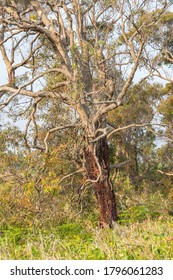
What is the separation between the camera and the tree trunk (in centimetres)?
1477

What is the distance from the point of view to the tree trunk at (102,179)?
1477cm

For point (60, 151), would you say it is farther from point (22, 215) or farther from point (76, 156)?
point (22, 215)

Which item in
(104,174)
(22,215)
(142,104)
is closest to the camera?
(22,215)

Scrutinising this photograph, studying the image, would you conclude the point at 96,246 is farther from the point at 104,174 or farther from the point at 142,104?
the point at 142,104

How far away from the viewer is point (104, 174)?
15031 mm

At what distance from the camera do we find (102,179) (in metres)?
14.9

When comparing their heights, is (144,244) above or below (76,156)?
below

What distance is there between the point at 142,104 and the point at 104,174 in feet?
40.5
